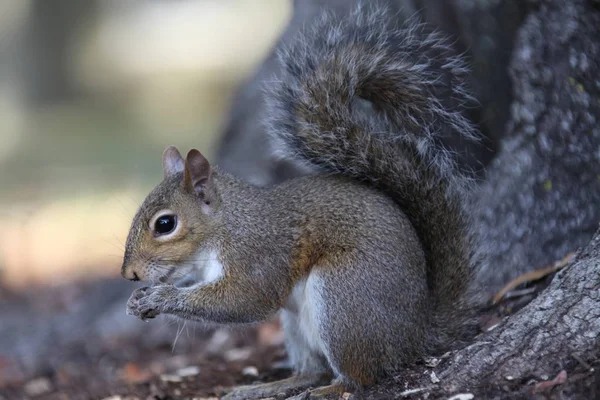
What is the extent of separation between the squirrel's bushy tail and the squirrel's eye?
17.7 inches

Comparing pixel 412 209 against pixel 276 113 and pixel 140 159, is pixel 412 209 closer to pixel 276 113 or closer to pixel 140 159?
pixel 276 113

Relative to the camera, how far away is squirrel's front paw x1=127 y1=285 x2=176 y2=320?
2.21 meters

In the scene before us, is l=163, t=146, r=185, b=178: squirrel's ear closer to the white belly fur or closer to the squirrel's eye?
the squirrel's eye

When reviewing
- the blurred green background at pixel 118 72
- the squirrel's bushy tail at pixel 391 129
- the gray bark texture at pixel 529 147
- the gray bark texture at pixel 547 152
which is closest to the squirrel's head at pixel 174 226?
the squirrel's bushy tail at pixel 391 129

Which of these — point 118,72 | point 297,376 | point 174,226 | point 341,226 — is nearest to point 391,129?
point 341,226

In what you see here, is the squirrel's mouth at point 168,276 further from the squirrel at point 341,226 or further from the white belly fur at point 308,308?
the white belly fur at point 308,308

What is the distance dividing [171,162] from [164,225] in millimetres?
351

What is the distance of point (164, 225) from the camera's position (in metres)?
2.23

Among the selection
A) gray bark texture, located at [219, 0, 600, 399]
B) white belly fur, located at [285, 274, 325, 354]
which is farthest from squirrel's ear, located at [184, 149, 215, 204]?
gray bark texture, located at [219, 0, 600, 399]

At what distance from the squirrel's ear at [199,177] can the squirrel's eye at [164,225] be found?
12 centimetres

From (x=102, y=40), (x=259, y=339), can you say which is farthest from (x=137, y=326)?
(x=102, y=40)

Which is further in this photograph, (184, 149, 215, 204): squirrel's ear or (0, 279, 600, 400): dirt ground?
(184, 149, 215, 204): squirrel's ear

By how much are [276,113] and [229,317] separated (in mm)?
696

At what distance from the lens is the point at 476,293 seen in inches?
92.9
